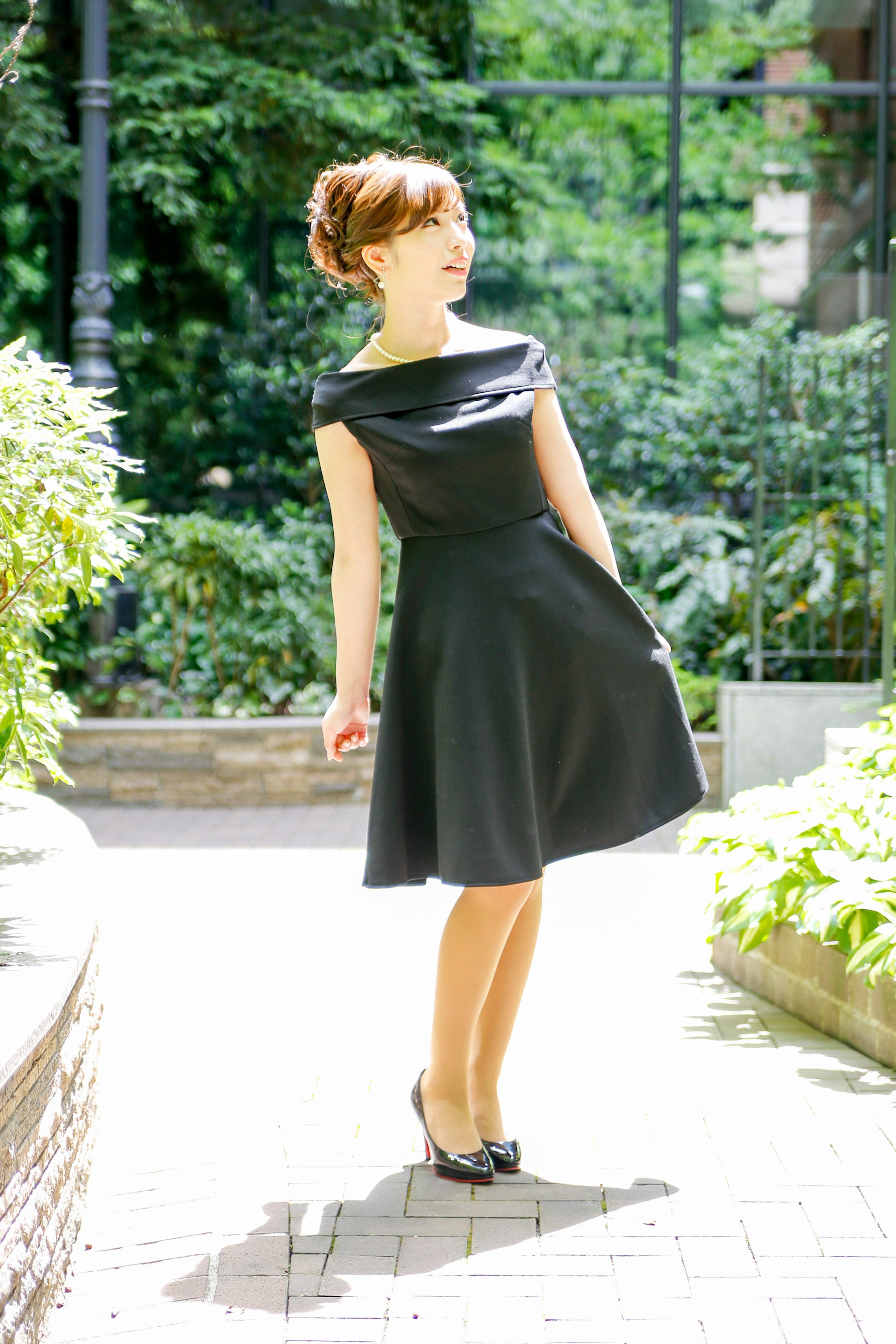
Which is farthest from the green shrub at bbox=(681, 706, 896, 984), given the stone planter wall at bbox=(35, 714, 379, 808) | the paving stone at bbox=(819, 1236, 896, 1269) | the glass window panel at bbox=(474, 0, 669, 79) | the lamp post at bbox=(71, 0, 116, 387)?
the glass window panel at bbox=(474, 0, 669, 79)

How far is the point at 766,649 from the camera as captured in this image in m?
6.98

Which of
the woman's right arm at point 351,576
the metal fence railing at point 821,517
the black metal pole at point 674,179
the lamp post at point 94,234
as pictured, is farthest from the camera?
the black metal pole at point 674,179

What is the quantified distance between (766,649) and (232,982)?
13.6ft

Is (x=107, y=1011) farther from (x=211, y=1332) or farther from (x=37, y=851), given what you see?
(x=211, y=1332)

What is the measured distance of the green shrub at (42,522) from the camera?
257 centimetres

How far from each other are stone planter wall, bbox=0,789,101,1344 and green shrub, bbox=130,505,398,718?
13.1 feet

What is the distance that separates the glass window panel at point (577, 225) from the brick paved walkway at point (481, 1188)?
6039mm

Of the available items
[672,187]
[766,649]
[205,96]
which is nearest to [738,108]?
[672,187]

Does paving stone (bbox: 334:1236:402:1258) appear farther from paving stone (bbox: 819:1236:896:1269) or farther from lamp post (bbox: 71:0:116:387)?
lamp post (bbox: 71:0:116:387)

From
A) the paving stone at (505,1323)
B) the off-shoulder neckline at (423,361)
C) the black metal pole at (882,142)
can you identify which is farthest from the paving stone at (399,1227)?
the black metal pole at (882,142)

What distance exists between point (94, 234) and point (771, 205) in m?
4.90

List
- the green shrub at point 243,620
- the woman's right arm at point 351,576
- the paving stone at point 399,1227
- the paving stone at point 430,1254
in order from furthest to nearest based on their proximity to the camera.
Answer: the green shrub at point 243,620, the woman's right arm at point 351,576, the paving stone at point 399,1227, the paving stone at point 430,1254

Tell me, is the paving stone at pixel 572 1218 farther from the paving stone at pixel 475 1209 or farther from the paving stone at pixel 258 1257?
the paving stone at pixel 258 1257

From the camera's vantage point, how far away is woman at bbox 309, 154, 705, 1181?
2.26 meters
